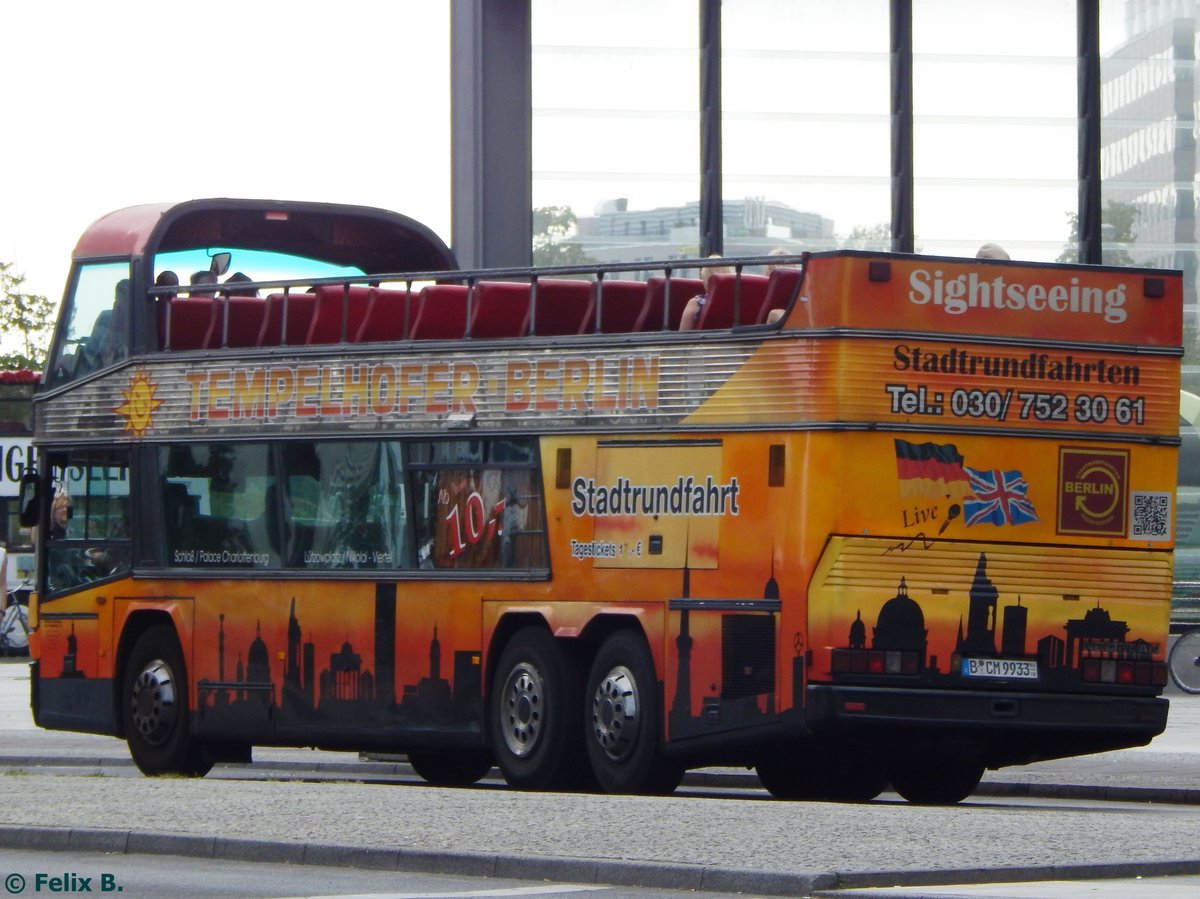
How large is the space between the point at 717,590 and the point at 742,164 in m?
11.1

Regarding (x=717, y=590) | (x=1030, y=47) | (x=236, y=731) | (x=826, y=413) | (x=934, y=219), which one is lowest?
(x=236, y=731)

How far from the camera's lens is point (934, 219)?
80.3 ft

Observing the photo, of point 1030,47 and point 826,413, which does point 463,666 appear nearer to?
point 826,413

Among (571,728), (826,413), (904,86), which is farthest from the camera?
(904,86)

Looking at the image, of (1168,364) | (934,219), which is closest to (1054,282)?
(1168,364)

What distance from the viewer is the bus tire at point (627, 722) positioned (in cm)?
1424

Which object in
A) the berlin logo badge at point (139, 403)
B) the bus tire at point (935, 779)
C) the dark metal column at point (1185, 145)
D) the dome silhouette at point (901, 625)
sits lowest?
the bus tire at point (935, 779)

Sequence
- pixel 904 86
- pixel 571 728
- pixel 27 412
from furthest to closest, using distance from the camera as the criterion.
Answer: pixel 27 412, pixel 904 86, pixel 571 728

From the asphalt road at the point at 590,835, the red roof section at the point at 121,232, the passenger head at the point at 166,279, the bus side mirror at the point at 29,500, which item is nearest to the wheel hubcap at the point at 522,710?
the asphalt road at the point at 590,835

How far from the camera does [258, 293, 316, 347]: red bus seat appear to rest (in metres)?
17.0

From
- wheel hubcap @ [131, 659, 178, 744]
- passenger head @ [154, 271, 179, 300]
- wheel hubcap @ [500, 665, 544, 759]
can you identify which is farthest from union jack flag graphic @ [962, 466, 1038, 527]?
passenger head @ [154, 271, 179, 300]

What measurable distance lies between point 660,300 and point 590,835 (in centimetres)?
511

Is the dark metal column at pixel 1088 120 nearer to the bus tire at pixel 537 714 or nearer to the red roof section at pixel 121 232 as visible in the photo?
the red roof section at pixel 121 232

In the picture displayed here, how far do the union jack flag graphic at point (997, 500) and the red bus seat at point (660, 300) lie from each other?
2213 mm
